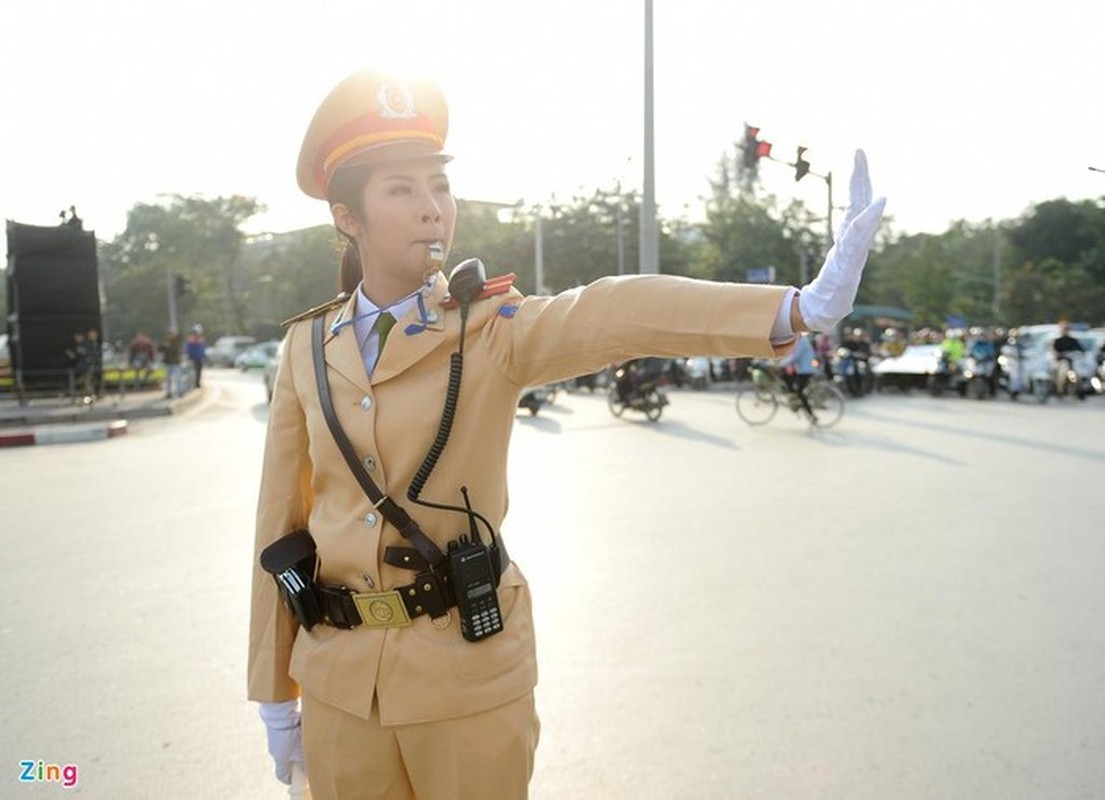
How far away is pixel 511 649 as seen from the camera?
5.58 feet

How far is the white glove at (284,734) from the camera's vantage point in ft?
6.20

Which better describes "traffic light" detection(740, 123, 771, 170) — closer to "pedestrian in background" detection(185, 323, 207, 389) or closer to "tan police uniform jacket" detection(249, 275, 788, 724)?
"tan police uniform jacket" detection(249, 275, 788, 724)

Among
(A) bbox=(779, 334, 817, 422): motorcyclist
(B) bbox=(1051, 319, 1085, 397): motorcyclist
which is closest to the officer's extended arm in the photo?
(A) bbox=(779, 334, 817, 422): motorcyclist

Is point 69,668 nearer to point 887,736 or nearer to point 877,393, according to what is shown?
point 887,736

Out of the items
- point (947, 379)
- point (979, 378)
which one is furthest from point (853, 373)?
point (979, 378)

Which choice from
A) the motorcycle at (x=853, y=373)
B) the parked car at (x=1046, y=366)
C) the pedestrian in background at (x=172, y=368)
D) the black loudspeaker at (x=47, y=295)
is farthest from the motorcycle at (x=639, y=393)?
the black loudspeaker at (x=47, y=295)

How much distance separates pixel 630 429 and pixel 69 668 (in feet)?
31.1

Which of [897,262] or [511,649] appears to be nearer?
[511,649]

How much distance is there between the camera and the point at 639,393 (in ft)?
45.7

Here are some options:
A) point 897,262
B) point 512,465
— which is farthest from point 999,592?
point 897,262

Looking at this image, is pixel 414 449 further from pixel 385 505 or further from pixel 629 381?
pixel 629 381

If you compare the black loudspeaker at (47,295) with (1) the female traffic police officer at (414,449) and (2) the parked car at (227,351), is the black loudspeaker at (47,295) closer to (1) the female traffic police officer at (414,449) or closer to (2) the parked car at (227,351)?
(1) the female traffic police officer at (414,449)

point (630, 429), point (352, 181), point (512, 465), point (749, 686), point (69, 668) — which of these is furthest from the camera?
point (630, 429)

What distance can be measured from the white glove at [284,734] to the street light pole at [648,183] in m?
12.6
